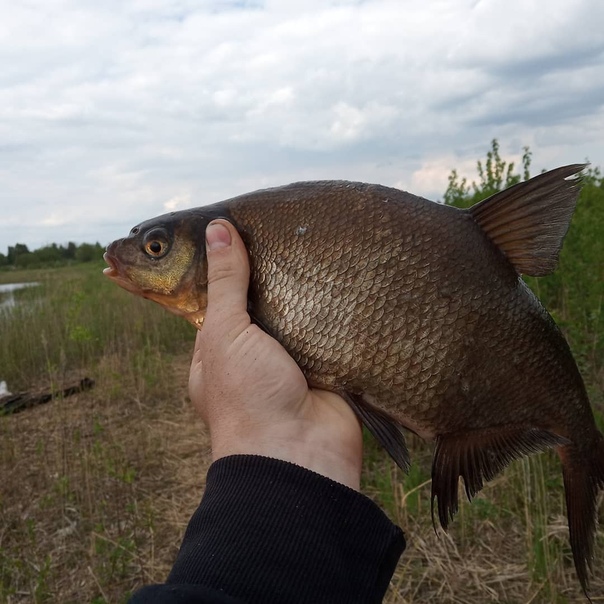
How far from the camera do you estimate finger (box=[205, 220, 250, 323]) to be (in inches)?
80.6

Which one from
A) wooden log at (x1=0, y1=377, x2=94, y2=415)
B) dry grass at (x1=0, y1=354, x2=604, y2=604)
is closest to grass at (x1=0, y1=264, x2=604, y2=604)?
dry grass at (x1=0, y1=354, x2=604, y2=604)

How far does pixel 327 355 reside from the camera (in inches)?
75.1

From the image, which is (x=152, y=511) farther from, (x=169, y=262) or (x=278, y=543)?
(x=278, y=543)

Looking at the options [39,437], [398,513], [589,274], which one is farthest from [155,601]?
[39,437]

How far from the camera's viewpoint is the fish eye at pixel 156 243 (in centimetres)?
229

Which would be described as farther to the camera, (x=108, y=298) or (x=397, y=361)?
(x=108, y=298)

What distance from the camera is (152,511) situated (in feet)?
14.6

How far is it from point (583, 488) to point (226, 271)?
1.51 meters

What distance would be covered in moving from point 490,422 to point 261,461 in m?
0.81

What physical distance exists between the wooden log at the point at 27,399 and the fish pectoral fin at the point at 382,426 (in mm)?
6301

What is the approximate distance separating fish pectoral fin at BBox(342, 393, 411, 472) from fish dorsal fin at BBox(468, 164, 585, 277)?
0.71 meters

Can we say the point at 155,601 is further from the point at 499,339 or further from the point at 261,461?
the point at 499,339

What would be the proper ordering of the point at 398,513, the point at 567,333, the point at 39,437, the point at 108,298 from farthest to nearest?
1. the point at 108,298
2. the point at 39,437
3. the point at 567,333
4. the point at 398,513

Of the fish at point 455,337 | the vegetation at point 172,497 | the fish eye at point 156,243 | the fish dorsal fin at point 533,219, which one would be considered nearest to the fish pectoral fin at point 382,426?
the fish at point 455,337
